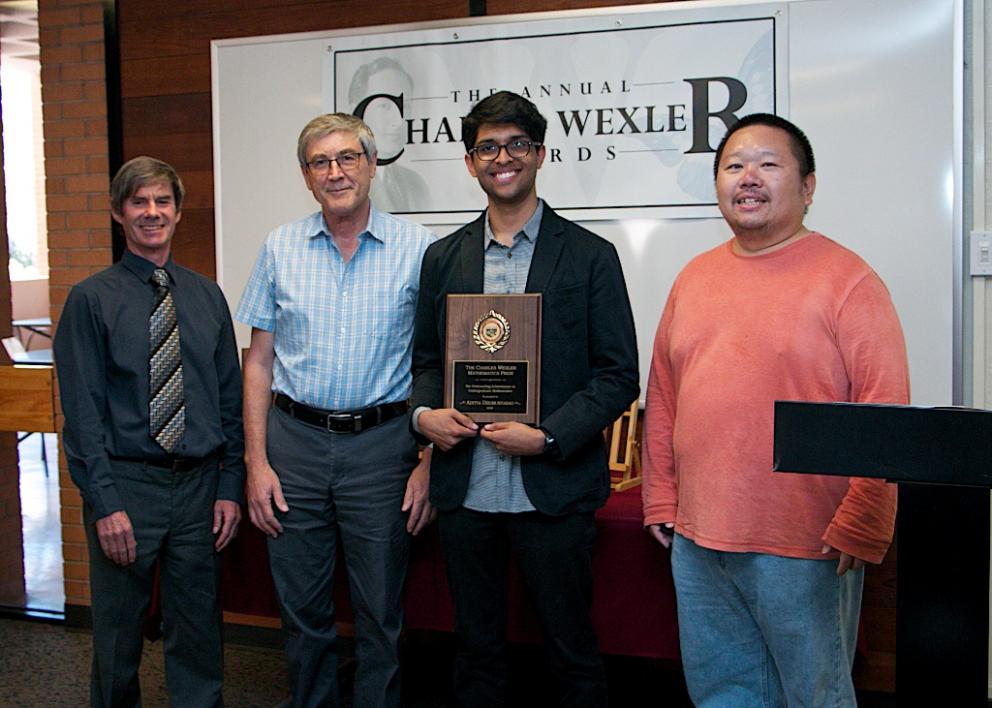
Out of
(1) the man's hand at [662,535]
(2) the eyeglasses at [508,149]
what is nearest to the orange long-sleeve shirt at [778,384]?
(1) the man's hand at [662,535]

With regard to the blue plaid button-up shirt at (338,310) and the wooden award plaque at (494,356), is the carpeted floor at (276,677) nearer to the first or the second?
the blue plaid button-up shirt at (338,310)

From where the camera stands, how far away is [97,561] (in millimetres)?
2441

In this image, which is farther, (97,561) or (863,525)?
(97,561)

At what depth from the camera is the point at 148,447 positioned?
2.41 meters

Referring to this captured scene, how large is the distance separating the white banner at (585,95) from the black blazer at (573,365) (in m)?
0.99

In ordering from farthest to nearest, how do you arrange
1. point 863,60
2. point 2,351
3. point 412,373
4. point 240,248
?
point 2,351, point 240,248, point 863,60, point 412,373

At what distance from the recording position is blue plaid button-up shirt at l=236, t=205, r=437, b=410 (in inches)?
95.0

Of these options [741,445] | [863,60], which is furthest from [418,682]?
[863,60]

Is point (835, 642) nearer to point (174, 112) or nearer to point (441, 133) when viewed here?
point (441, 133)

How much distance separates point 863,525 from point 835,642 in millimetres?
270

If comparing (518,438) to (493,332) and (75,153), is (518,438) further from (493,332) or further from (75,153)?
(75,153)

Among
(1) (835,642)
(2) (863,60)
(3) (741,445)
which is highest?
(2) (863,60)

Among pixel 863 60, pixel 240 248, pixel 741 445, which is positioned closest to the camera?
pixel 741 445

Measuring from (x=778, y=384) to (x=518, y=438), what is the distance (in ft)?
1.89
